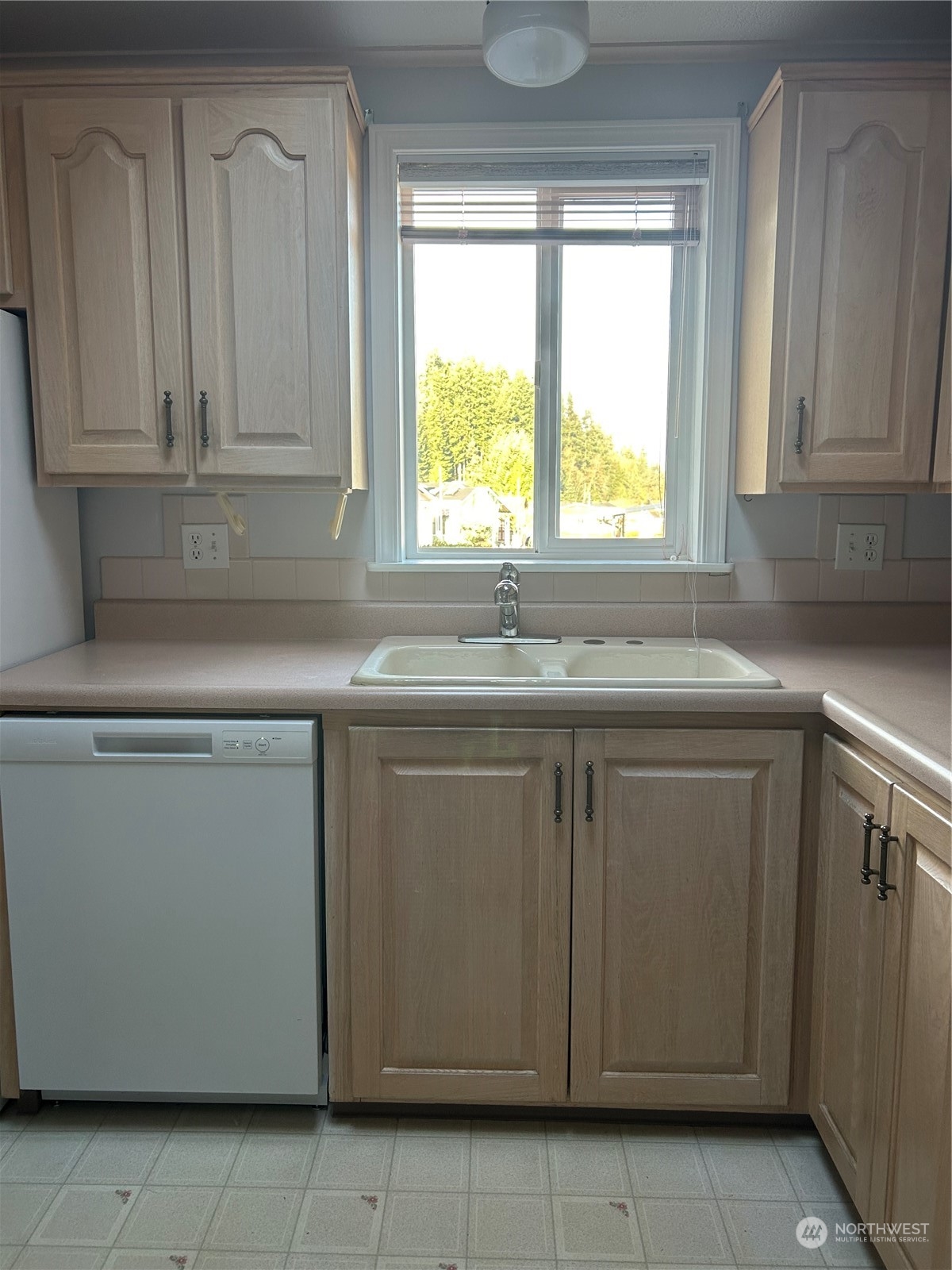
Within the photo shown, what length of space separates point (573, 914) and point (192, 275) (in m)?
1.51

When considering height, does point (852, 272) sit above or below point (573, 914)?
above

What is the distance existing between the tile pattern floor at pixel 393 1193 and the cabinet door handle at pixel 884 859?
25.6 inches

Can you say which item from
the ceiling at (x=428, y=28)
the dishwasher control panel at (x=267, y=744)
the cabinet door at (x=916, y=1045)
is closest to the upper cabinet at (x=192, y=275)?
the ceiling at (x=428, y=28)

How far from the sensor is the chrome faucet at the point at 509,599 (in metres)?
2.05

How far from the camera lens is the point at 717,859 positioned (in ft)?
5.33

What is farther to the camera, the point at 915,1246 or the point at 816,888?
the point at 816,888

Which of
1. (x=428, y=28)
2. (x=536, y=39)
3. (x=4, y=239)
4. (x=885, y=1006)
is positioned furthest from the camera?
(x=428, y=28)

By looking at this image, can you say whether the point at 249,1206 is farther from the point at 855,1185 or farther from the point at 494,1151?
the point at 855,1185

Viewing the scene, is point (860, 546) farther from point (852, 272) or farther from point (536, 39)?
→ point (536, 39)

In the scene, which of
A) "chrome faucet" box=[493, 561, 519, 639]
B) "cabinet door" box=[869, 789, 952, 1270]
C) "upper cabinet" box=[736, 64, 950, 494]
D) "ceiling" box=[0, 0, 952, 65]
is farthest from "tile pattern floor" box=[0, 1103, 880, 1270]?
"ceiling" box=[0, 0, 952, 65]

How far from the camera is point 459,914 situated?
166cm

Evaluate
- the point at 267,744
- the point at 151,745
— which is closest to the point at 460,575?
the point at 267,744

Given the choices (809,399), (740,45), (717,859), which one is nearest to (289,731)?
(717,859)

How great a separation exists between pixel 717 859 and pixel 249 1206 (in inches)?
41.2
